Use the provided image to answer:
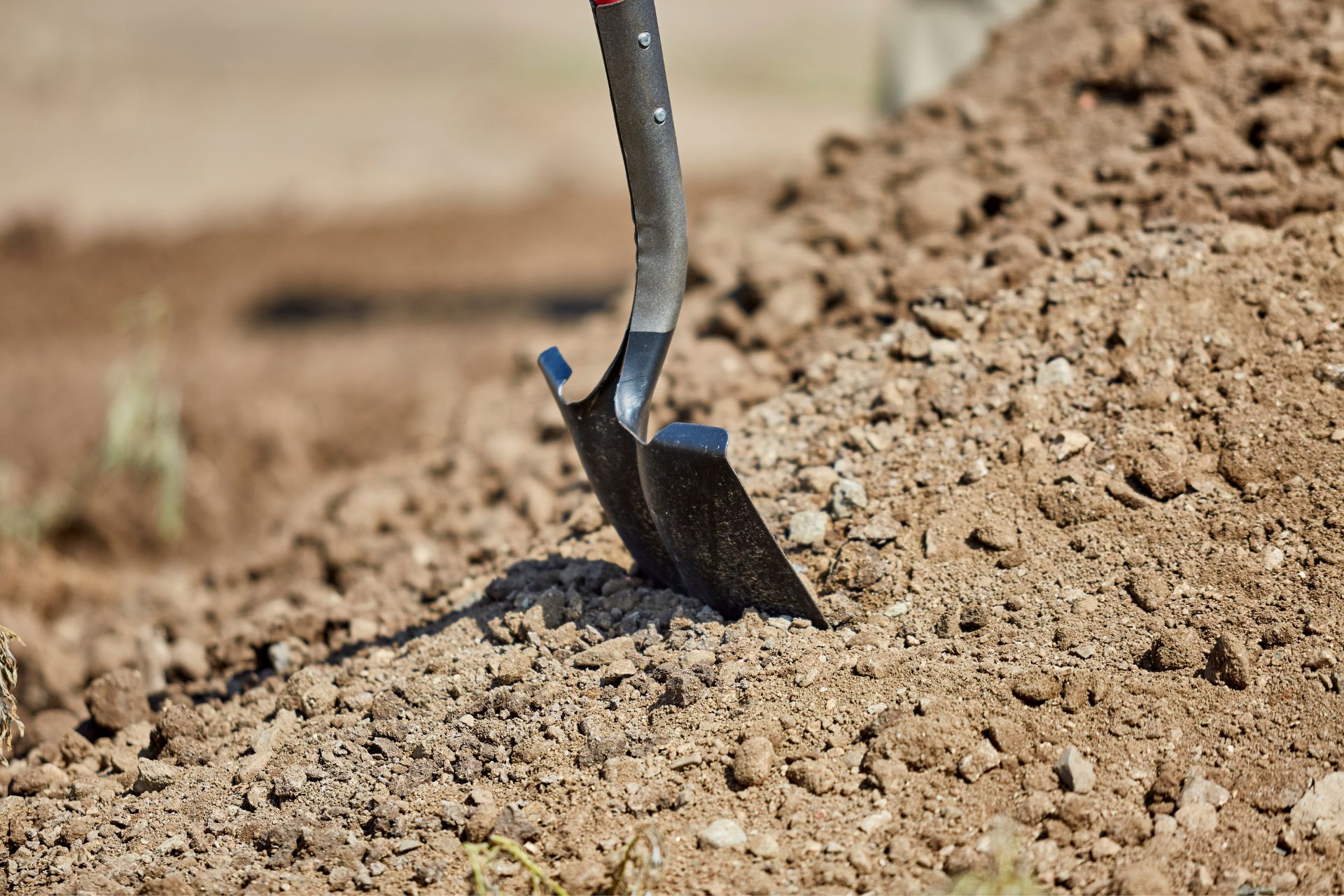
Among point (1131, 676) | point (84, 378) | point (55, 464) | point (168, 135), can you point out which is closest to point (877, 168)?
point (1131, 676)

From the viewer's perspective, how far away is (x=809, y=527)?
231 centimetres

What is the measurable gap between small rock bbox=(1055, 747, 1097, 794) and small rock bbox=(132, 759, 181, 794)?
5.48 feet

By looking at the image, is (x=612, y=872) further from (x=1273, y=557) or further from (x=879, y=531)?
(x=1273, y=557)

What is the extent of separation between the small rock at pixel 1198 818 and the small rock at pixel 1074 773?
13 centimetres

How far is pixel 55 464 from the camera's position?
16.8ft

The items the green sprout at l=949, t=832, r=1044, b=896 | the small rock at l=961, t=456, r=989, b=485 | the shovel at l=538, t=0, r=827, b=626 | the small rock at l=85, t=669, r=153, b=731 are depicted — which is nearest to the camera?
the green sprout at l=949, t=832, r=1044, b=896

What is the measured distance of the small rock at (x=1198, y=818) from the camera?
169 cm

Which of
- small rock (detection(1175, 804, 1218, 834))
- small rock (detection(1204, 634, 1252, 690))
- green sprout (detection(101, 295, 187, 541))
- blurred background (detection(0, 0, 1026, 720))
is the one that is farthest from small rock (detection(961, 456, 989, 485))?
green sprout (detection(101, 295, 187, 541))

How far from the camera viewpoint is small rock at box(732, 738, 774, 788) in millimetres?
1833

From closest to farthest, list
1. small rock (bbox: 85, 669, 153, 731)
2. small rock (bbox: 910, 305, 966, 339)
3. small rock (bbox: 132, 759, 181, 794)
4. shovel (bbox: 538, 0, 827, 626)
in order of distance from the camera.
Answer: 1. shovel (bbox: 538, 0, 827, 626)
2. small rock (bbox: 132, 759, 181, 794)
3. small rock (bbox: 85, 669, 153, 731)
4. small rock (bbox: 910, 305, 966, 339)

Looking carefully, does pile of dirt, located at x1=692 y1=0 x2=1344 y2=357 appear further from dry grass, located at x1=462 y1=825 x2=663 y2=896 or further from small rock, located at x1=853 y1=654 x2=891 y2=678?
dry grass, located at x1=462 y1=825 x2=663 y2=896

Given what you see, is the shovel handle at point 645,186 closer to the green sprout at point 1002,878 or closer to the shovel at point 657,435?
the shovel at point 657,435

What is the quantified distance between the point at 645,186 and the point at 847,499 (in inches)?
31.3

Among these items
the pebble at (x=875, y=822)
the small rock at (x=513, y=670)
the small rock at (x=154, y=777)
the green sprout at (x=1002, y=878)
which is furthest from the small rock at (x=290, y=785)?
the green sprout at (x=1002, y=878)
